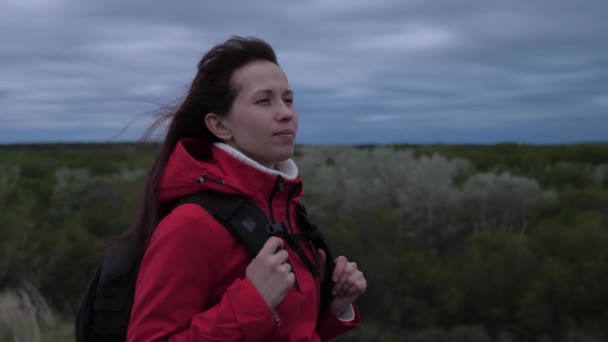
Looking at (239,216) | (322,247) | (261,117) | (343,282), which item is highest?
(261,117)

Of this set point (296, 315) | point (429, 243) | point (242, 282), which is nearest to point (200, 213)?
point (242, 282)

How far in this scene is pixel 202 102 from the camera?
2.24 m

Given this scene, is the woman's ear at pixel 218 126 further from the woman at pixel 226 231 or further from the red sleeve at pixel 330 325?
the red sleeve at pixel 330 325

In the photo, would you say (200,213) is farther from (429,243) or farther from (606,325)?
(429,243)

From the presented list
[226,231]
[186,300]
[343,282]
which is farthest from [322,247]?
[186,300]

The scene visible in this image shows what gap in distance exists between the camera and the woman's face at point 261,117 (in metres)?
2.16

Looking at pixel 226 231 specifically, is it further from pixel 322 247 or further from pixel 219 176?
pixel 322 247

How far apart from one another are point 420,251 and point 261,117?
26.8 ft

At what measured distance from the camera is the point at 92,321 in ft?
6.56

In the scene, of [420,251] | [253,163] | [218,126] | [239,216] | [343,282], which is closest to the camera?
[239,216]

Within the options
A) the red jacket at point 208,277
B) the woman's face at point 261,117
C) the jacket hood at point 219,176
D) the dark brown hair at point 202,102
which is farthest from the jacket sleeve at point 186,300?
the woman's face at point 261,117

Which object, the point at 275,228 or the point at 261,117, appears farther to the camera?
the point at 261,117

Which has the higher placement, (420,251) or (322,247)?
(322,247)

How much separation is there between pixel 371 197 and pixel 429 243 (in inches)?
79.5
